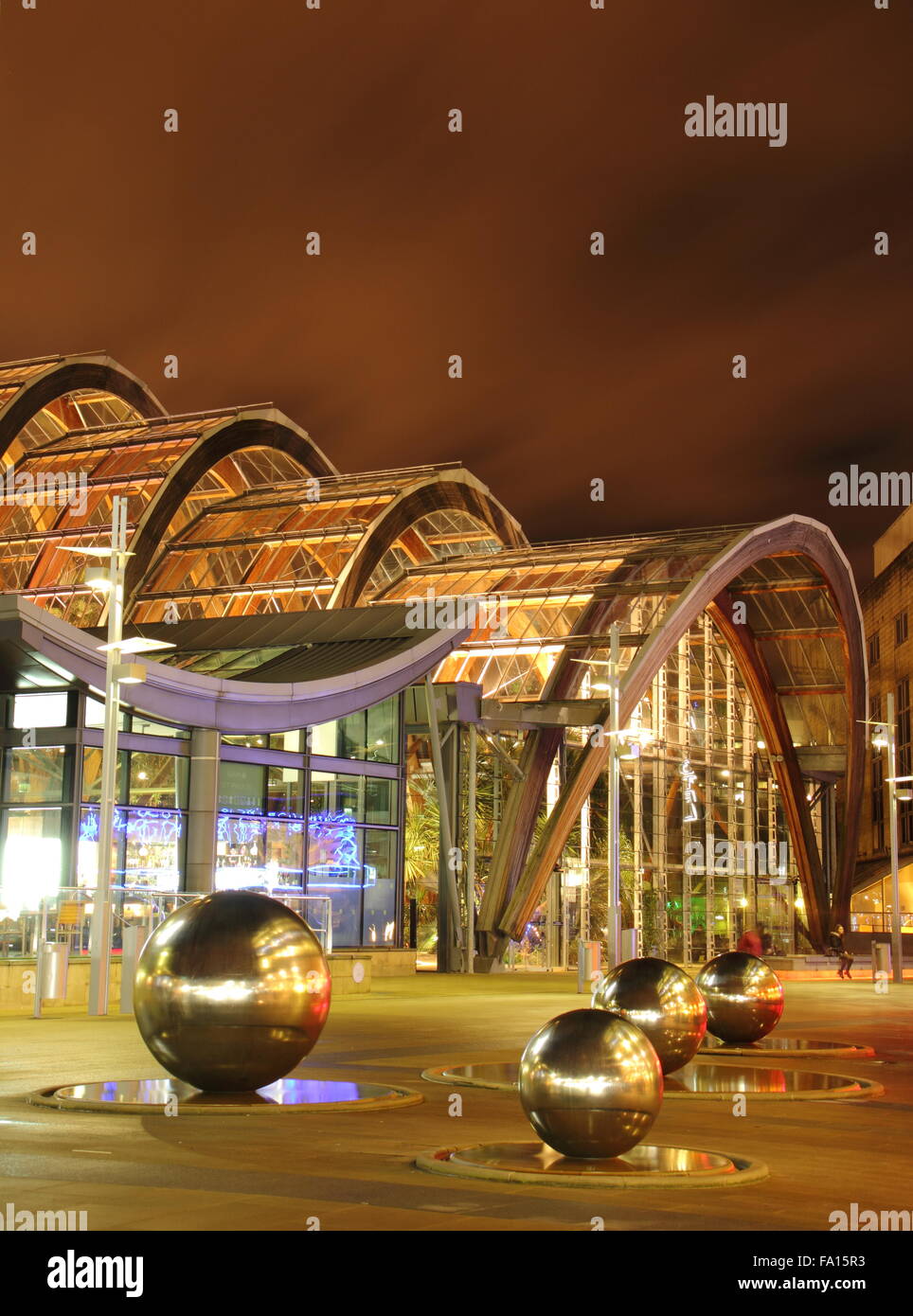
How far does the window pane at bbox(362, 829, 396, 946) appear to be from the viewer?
137 ft

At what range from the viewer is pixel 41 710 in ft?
110

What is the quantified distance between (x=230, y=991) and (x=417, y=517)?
5064 cm

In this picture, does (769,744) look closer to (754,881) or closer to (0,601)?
(754,881)

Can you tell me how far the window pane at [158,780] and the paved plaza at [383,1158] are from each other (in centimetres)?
1645

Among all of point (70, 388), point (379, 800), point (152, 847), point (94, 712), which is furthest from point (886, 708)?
point (94, 712)

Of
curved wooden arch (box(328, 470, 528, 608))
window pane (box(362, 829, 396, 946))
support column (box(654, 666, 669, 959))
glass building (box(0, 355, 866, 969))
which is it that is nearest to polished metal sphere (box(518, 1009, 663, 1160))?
glass building (box(0, 355, 866, 969))

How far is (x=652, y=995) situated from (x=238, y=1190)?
6465 millimetres

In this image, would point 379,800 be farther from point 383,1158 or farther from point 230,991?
point 383,1158

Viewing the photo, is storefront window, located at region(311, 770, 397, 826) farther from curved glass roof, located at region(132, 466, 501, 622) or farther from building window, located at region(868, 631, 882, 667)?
building window, located at region(868, 631, 882, 667)

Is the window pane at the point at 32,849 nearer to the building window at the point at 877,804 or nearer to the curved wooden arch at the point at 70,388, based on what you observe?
the curved wooden arch at the point at 70,388

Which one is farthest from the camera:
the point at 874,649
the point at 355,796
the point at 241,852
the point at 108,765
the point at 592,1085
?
the point at 874,649

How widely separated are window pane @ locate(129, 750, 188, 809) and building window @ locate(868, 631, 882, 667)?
241 ft

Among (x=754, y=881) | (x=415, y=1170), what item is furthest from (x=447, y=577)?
(x=415, y=1170)

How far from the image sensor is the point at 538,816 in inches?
2149
